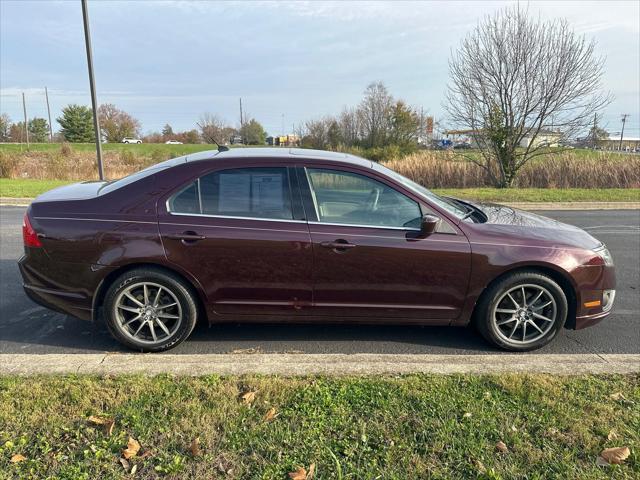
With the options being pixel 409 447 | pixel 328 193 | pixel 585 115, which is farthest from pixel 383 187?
pixel 585 115

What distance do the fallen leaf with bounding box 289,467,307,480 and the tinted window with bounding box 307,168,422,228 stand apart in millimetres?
1944

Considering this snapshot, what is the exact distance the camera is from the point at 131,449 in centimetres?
235

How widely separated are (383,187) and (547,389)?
1.90 m

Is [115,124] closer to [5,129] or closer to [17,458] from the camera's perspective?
[5,129]

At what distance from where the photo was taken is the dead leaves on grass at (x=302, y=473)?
2.19 meters

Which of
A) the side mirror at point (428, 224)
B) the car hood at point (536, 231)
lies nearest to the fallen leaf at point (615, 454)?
the car hood at point (536, 231)

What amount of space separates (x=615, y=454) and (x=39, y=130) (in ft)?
305

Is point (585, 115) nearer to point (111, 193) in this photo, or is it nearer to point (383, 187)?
point (383, 187)

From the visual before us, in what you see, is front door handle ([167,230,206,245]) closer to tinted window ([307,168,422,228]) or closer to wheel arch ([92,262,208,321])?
wheel arch ([92,262,208,321])

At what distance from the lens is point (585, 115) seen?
680 inches

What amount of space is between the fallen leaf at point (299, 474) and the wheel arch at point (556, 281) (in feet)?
Answer: 7.01

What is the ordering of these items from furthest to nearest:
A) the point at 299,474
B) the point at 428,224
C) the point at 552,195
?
1. the point at 552,195
2. the point at 428,224
3. the point at 299,474

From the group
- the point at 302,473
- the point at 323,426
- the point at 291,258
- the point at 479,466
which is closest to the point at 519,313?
the point at 479,466

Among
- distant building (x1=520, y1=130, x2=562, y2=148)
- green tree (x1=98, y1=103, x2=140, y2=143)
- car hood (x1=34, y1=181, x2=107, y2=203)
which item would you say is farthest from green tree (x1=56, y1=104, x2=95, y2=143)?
car hood (x1=34, y1=181, x2=107, y2=203)
